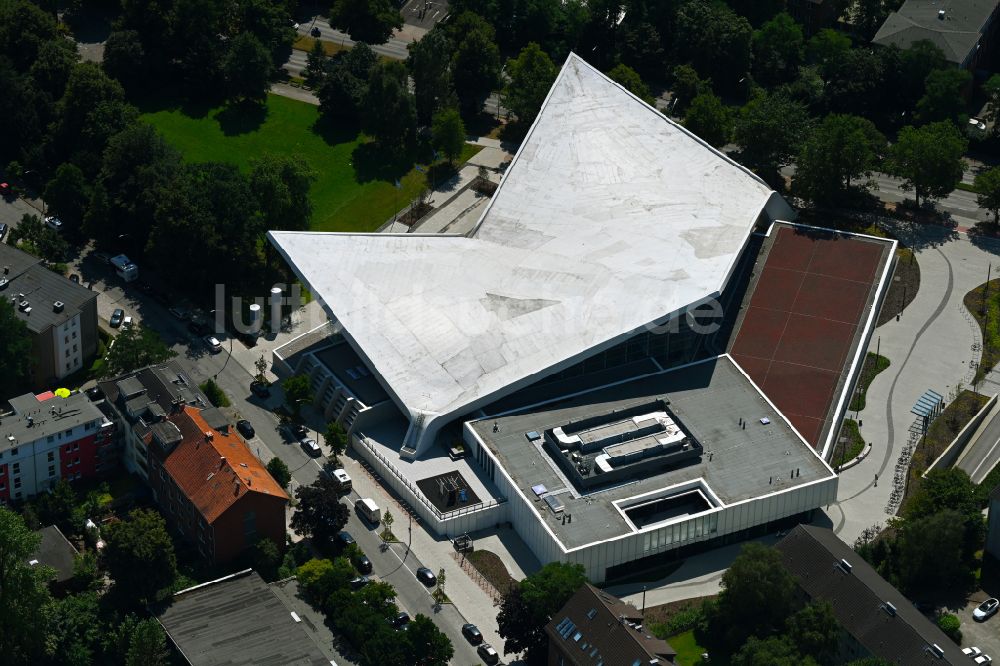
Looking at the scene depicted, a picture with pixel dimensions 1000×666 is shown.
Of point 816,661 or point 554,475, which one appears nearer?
point 816,661

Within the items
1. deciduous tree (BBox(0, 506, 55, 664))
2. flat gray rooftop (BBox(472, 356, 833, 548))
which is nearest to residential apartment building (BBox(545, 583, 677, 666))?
flat gray rooftop (BBox(472, 356, 833, 548))

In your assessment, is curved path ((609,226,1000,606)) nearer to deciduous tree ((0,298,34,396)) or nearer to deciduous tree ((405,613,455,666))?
deciduous tree ((405,613,455,666))

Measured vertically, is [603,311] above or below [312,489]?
above

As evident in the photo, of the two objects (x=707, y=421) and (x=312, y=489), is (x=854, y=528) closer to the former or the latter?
(x=707, y=421)

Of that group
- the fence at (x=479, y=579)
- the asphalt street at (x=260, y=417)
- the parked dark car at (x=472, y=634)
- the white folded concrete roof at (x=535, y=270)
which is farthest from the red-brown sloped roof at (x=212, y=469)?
the parked dark car at (x=472, y=634)

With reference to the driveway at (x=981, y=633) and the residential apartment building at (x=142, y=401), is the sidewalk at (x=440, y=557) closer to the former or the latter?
the residential apartment building at (x=142, y=401)

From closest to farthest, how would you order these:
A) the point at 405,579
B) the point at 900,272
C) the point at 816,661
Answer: the point at 816,661 → the point at 405,579 → the point at 900,272

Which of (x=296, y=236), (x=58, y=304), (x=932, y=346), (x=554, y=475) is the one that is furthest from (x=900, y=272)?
(x=58, y=304)
